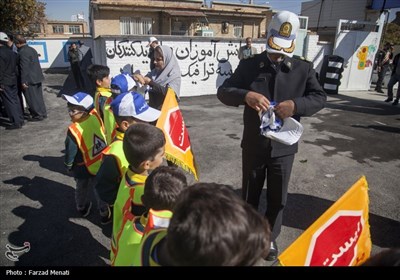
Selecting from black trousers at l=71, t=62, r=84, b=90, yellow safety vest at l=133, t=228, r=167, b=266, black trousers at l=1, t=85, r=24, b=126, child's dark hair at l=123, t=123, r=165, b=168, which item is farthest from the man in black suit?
black trousers at l=71, t=62, r=84, b=90

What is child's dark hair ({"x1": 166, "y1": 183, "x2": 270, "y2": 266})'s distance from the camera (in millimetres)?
792

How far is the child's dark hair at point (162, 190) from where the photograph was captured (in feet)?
4.72

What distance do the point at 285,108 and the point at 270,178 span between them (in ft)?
2.28

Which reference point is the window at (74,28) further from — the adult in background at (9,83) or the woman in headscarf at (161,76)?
the woman in headscarf at (161,76)

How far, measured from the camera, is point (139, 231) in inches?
60.2

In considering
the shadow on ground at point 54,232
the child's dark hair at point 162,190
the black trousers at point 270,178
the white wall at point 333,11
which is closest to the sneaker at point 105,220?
the shadow on ground at point 54,232

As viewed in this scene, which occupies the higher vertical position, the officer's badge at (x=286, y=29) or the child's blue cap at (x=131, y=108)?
the officer's badge at (x=286, y=29)

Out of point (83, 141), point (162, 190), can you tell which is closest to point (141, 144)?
point (162, 190)

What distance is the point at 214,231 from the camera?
0.79 metres

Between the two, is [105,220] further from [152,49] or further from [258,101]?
[152,49]

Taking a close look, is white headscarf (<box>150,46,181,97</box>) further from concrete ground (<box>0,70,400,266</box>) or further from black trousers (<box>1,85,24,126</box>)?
black trousers (<box>1,85,24,126</box>)

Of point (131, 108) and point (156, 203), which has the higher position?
point (131, 108)

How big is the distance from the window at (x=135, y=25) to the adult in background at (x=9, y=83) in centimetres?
1794

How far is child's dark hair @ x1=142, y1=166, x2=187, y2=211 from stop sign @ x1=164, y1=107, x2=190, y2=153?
1.21 meters
